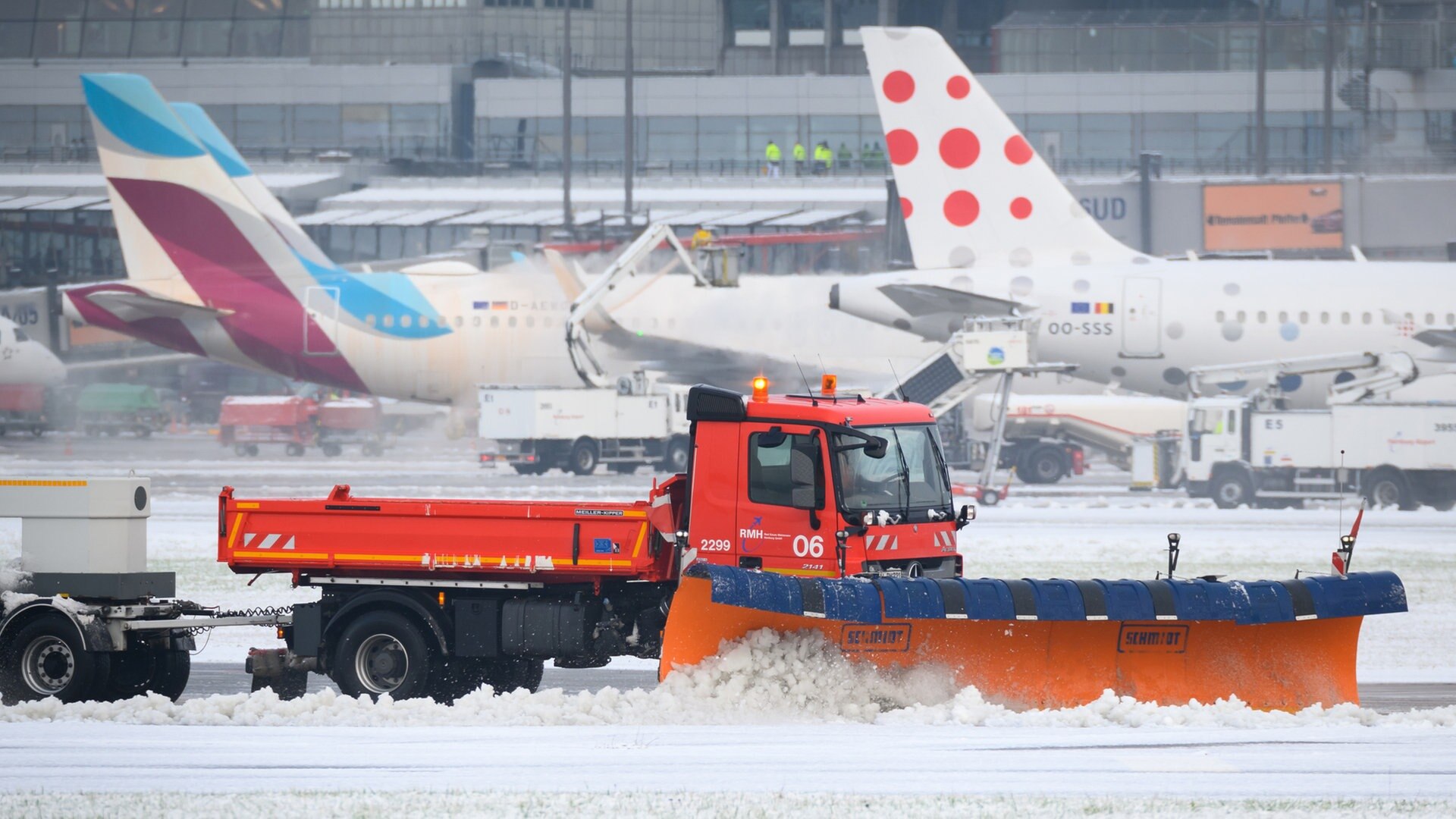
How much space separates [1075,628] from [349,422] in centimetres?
4641

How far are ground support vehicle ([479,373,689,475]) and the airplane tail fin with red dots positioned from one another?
7.85 m

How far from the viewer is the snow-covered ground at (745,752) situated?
374 inches

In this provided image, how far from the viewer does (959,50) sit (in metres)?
101

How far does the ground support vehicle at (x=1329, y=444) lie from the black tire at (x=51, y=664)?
2638 cm

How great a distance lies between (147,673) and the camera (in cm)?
1384

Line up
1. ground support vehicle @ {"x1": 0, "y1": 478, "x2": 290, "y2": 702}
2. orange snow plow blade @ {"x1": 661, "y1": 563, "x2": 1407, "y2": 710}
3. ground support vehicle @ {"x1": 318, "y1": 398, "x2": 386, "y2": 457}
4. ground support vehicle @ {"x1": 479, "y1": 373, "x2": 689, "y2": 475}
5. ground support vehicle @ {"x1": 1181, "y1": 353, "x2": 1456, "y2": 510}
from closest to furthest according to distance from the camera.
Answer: orange snow plow blade @ {"x1": 661, "y1": 563, "x2": 1407, "y2": 710}
ground support vehicle @ {"x1": 0, "y1": 478, "x2": 290, "y2": 702}
ground support vehicle @ {"x1": 1181, "y1": 353, "x2": 1456, "y2": 510}
ground support vehicle @ {"x1": 479, "y1": 373, "x2": 689, "y2": 475}
ground support vehicle @ {"x1": 318, "y1": 398, "x2": 386, "y2": 457}

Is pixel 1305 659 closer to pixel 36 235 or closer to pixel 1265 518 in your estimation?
pixel 1265 518

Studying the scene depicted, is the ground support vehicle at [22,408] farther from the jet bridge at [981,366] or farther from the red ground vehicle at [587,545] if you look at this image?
the red ground vehicle at [587,545]

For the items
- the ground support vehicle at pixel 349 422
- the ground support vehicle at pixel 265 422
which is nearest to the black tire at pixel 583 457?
the ground support vehicle at pixel 349 422

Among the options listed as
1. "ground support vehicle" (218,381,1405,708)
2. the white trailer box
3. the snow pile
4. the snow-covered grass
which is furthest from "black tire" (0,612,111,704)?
the white trailer box

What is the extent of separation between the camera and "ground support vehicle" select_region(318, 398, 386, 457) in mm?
56000

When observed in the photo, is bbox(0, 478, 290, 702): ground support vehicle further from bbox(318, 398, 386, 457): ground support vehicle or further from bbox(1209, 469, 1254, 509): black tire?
bbox(318, 398, 386, 457): ground support vehicle

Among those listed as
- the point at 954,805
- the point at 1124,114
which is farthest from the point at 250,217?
the point at 1124,114

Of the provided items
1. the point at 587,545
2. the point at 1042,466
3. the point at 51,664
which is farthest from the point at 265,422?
the point at 587,545
